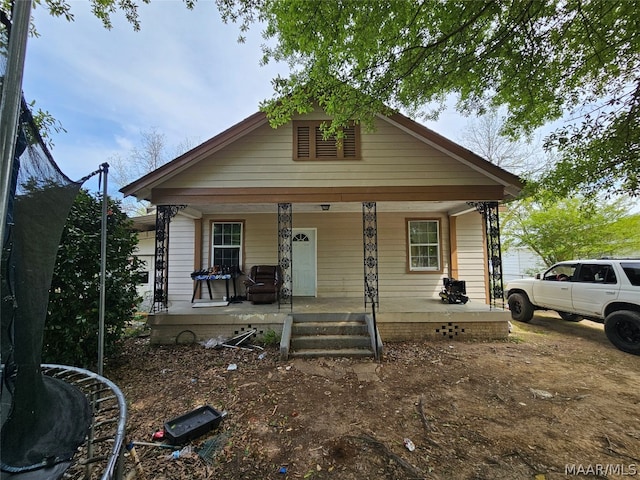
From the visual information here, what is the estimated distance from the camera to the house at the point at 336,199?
235 inches

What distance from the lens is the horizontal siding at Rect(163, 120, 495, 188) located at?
20.0ft

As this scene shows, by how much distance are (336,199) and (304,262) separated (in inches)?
99.9

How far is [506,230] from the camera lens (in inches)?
470

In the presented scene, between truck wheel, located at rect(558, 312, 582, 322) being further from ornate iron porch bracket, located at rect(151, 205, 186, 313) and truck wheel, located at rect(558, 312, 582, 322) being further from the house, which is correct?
ornate iron porch bracket, located at rect(151, 205, 186, 313)

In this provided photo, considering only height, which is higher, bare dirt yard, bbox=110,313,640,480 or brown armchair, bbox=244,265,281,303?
brown armchair, bbox=244,265,281,303

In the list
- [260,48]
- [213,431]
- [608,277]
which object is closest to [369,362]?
[213,431]

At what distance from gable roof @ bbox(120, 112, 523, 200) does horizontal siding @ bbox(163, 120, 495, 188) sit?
0.12m

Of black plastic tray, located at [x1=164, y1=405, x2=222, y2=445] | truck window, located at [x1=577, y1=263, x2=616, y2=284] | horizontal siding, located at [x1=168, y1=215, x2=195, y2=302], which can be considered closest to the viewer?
black plastic tray, located at [x1=164, y1=405, x2=222, y2=445]

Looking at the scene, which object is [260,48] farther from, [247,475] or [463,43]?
[247,475]

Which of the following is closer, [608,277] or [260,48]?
[260,48]

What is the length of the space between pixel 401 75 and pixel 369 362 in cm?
486

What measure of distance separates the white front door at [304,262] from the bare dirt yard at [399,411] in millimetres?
2996

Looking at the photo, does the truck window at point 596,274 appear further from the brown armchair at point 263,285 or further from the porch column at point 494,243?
the brown armchair at point 263,285

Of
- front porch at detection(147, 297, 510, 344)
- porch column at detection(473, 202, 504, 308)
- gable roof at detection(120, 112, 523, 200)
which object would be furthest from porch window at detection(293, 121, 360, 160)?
front porch at detection(147, 297, 510, 344)
